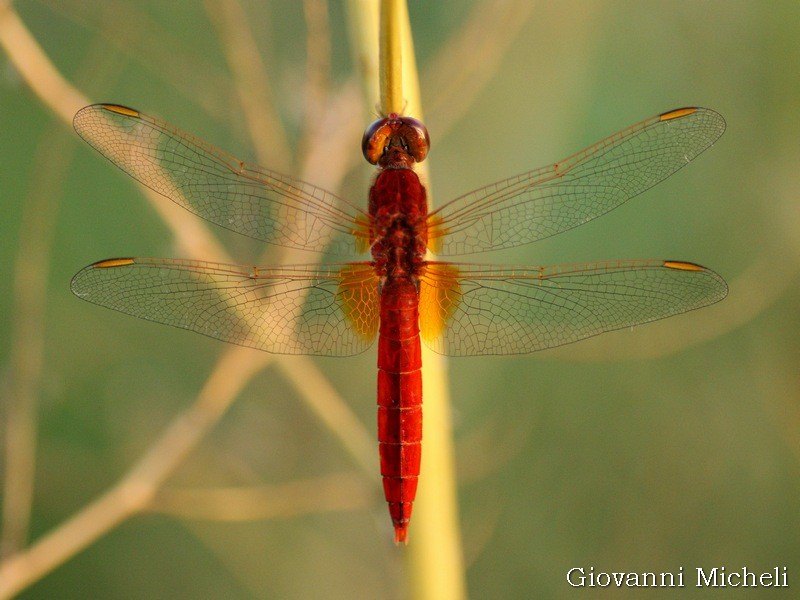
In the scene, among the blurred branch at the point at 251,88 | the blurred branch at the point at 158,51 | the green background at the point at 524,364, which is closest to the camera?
the blurred branch at the point at 251,88

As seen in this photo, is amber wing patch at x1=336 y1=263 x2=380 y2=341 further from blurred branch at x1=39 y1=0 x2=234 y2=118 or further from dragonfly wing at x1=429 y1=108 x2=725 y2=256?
blurred branch at x1=39 y1=0 x2=234 y2=118

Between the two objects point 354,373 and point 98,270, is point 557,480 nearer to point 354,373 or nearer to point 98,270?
point 354,373

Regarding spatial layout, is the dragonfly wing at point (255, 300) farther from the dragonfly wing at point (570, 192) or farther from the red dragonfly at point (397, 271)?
the dragonfly wing at point (570, 192)

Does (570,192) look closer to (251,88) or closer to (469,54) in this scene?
(469,54)

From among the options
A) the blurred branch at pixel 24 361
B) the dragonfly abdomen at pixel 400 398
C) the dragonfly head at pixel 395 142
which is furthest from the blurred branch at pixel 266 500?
the dragonfly head at pixel 395 142

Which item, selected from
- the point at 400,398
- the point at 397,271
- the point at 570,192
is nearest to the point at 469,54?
the point at 570,192

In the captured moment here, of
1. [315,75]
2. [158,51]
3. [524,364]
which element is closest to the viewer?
[315,75]

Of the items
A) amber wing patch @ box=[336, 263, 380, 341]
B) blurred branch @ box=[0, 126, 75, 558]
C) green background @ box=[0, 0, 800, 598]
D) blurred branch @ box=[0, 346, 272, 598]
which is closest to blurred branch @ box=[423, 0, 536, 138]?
green background @ box=[0, 0, 800, 598]
